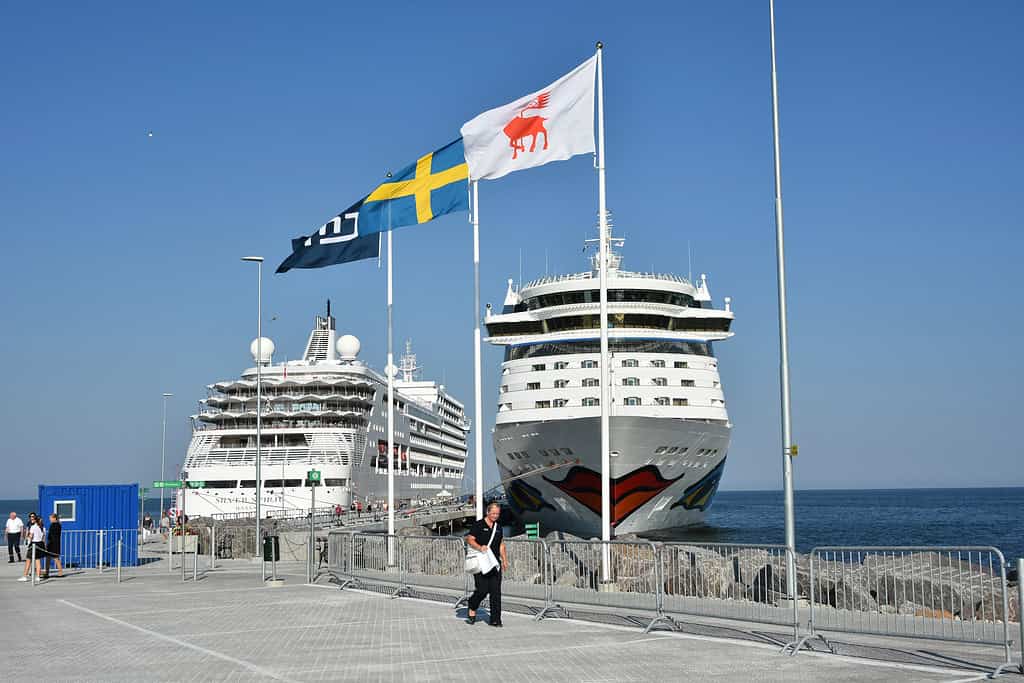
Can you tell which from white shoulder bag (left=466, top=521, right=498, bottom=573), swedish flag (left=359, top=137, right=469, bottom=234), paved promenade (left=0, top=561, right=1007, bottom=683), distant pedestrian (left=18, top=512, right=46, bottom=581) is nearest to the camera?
paved promenade (left=0, top=561, right=1007, bottom=683)

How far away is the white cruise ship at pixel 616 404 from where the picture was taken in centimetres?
4053

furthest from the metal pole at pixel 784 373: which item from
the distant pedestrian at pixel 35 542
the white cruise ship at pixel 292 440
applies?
the white cruise ship at pixel 292 440

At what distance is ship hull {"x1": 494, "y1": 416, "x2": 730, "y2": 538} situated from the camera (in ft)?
131

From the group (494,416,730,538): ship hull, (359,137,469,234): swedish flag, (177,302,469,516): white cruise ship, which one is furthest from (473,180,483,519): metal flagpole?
(177,302,469,516): white cruise ship

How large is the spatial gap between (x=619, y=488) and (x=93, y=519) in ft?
65.9

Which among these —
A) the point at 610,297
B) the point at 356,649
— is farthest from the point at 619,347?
the point at 356,649

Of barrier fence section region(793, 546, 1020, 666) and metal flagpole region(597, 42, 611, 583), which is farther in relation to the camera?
metal flagpole region(597, 42, 611, 583)

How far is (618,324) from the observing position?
44.5 metres

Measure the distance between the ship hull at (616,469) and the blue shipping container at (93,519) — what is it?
17679 mm

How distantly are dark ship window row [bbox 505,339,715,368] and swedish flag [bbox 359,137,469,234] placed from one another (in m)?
21.1

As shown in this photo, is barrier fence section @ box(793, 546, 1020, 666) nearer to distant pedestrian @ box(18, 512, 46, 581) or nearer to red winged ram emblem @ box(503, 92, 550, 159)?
red winged ram emblem @ box(503, 92, 550, 159)

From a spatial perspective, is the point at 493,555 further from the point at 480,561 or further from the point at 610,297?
the point at 610,297

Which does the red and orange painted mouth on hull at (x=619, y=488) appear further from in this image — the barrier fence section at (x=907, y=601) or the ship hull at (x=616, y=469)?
the barrier fence section at (x=907, y=601)

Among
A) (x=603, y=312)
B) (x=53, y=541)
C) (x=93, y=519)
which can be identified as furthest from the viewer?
(x=93, y=519)
